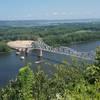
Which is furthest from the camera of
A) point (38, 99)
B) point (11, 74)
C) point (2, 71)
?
point (2, 71)

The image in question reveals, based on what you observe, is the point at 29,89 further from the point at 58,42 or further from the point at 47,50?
the point at 58,42

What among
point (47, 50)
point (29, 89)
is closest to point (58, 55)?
point (47, 50)

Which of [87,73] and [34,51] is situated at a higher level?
[87,73]

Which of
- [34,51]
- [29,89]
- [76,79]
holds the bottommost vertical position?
[34,51]

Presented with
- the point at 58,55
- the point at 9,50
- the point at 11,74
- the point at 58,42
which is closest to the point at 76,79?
the point at 11,74

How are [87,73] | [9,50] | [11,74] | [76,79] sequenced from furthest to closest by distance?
[9,50], [11,74], [87,73], [76,79]

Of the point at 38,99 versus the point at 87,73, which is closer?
the point at 87,73

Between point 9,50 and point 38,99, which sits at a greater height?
point 38,99

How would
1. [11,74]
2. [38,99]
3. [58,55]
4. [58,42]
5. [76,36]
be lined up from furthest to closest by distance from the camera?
[76,36], [58,42], [58,55], [11,74], [38,99]

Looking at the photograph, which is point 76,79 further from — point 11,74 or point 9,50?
point 9,50
